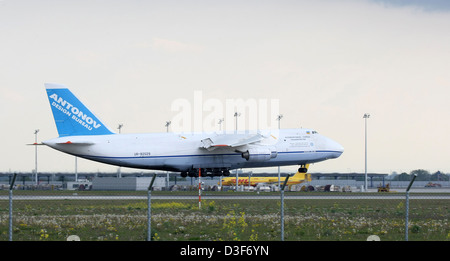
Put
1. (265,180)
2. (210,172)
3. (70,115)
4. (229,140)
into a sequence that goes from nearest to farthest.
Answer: (70,115)
(229,140)
(210,172)
(265,180)

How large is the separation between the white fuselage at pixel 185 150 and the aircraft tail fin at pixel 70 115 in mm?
1048

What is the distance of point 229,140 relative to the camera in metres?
64.4

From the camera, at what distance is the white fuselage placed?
60250 mm

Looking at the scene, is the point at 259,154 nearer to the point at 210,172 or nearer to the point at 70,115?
the point at 210,172

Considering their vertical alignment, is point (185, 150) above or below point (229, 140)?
below

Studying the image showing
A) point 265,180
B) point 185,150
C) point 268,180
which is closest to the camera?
point 185,150

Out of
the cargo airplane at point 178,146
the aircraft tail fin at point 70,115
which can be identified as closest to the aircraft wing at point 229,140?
the cargo airplane at point 178,146

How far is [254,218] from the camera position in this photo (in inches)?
1211

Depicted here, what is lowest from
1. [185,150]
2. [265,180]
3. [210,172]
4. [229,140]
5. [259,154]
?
[265,180]

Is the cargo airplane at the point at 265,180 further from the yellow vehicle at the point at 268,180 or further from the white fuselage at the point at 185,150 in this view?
the white fuselage at the point at 185,150

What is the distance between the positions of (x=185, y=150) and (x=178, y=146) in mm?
835

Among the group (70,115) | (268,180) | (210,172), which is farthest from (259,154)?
(268,180)

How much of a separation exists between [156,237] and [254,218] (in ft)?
28.6

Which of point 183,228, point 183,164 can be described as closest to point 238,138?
point 183,164
